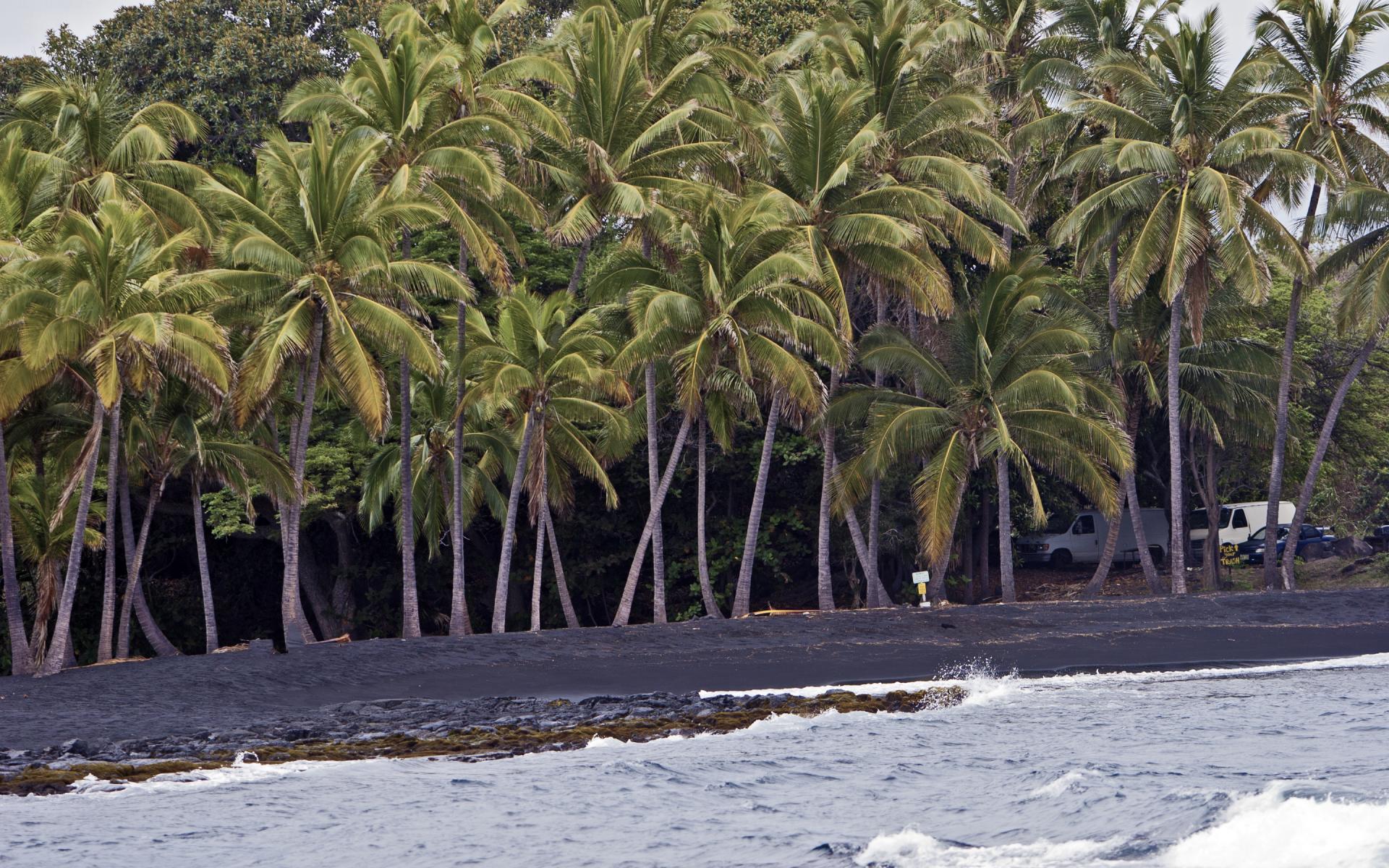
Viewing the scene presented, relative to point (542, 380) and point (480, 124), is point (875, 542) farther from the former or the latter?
point (480, 124)

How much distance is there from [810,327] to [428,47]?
27.3ft

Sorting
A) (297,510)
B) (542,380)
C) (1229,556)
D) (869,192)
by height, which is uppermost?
(869,192)

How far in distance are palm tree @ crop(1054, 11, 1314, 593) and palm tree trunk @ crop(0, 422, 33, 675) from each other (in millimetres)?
17934

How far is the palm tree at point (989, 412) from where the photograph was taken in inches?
894

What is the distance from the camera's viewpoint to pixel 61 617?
19.4 metres

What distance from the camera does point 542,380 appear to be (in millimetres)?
22984

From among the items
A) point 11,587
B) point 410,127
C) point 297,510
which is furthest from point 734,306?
point 11,587

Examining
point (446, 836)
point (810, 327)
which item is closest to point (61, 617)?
point (446, 836)

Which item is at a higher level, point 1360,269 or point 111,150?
point 111,150

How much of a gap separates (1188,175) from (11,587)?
2009 cm

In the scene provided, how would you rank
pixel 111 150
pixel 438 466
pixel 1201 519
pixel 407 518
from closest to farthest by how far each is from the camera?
pixel 407 518 < pixel 111 150 < pixel 438 466 < pixel 1201 519

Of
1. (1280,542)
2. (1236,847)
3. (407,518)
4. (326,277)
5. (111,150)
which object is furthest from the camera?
(1280,542)

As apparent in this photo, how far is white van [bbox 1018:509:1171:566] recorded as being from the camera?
32.6 m

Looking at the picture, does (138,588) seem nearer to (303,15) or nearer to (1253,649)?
(303,15)
